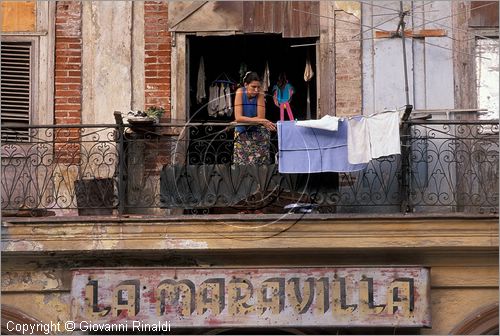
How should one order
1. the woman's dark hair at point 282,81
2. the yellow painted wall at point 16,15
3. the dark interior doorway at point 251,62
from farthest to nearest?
the dark interior doorway at point 251,62 → the woman's dark hair at point 282,81 → the yellow painted wall at point 16,15

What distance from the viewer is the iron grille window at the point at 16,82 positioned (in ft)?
47.6

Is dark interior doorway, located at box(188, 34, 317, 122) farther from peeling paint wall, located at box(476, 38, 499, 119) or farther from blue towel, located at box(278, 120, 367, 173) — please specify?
peeling paint wall, located at box(476, 38, 499, 119)

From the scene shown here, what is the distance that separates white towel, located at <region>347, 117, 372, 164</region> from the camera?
13.2m

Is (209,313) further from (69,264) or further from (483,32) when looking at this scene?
(483,32)

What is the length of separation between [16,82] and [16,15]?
73 cm

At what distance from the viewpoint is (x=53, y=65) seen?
14508 mm

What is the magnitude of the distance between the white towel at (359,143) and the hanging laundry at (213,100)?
2.23 m

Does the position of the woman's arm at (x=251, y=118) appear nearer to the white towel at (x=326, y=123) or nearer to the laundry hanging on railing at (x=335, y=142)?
the laundry hanging on railing at (x=335, y=142)

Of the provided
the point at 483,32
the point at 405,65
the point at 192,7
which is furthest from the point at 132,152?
the point at 483,32

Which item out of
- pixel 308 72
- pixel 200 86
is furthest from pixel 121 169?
pixel 308 72

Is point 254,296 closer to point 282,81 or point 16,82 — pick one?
point 282,81

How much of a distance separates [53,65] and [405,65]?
3750mm

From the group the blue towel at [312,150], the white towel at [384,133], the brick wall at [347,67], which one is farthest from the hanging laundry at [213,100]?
the white towel at [384,133]

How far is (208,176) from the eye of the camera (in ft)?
44.4
